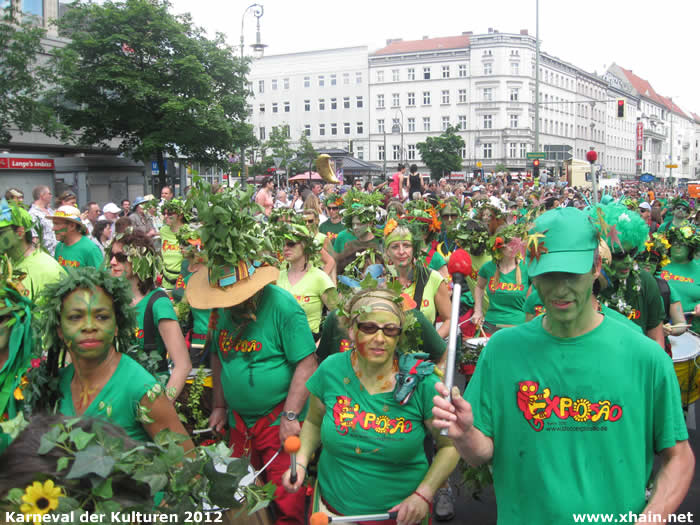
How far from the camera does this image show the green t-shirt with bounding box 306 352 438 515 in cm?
324

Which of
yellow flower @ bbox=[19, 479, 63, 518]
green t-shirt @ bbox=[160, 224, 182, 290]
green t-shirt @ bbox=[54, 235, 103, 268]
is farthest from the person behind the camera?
green t-shirt @ bbox=[160, 224, 182, 290]

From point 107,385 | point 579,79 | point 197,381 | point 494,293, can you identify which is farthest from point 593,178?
point 579,79

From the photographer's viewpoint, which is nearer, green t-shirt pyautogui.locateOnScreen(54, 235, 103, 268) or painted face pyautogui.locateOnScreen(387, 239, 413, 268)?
painted face pyautogui.locateOnScreen(387, 239, 413, 268)

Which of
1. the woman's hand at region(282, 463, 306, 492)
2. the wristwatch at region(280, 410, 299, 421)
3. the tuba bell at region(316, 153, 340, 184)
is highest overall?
the tuba bell at region(316, 153, 340, 184)

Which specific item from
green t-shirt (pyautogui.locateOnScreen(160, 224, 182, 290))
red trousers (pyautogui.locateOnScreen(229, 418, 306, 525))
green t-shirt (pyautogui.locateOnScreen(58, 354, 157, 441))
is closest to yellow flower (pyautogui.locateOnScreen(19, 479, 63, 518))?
green t-shirt (pyautogui.locateOnScreen(58, 354, 157, 441))

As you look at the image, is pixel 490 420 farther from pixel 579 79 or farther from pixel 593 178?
pixel 579 79

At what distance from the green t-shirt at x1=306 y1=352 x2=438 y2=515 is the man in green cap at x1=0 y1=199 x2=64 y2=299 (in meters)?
3.15

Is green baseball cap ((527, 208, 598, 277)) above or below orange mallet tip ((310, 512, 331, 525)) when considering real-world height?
above

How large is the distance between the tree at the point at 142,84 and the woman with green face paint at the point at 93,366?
101 feet

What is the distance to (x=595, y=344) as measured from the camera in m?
2.38

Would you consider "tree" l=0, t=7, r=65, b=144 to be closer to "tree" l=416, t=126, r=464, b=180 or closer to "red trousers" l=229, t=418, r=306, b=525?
"red trousers" l=229, t=418, r=306, b=525

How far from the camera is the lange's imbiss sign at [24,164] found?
24.9 m

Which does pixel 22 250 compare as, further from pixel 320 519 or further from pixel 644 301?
pixel 644 301

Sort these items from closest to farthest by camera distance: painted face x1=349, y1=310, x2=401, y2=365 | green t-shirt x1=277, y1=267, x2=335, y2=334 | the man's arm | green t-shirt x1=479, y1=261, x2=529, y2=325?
1. the man's arm
2. painted face x1=349, y1=310, x2=401, y2=365
3. green t-shirt x1=277, y1=267, x2=335, y2=334
4. green t-shirt x1=479, y1=261, x2=529, y2=325
